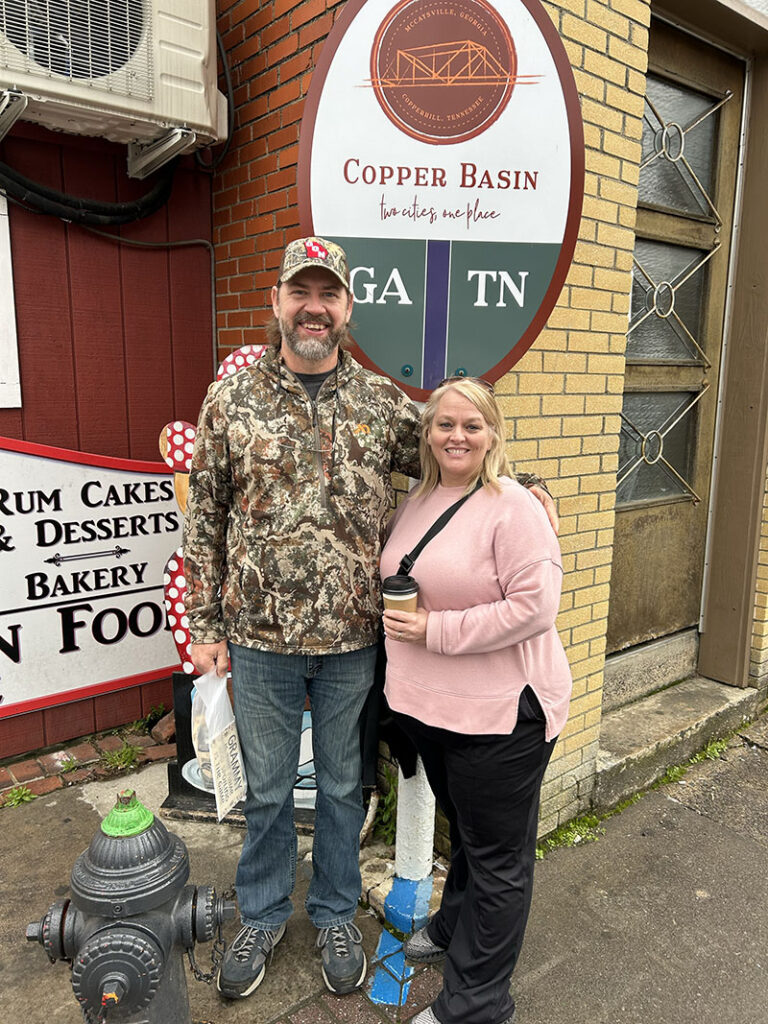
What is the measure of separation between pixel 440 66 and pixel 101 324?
1.99 metres

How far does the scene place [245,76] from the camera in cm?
325

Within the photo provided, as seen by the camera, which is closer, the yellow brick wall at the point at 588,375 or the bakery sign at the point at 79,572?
the yellow brick wall at the point at 588,375

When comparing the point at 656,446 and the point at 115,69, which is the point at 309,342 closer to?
the point at 115,69

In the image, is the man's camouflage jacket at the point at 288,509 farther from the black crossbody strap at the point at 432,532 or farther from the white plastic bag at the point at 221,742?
the black crossbody strap at the point at 432,532

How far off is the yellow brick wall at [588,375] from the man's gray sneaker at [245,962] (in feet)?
4.24

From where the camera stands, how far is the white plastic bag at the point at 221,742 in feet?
7.13

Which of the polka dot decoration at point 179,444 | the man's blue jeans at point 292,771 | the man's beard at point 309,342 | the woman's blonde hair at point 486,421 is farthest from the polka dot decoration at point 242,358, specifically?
the man's blue jeans at point 292,771

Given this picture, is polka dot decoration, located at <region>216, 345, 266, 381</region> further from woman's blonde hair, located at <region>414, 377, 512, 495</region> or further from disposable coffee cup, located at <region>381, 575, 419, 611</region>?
disposable coffee cup, located at <region>381, 575, 419, 611</region>

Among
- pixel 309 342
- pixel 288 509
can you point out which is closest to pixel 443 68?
pixel 309 342

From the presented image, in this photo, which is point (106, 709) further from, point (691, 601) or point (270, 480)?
point (691, 601)

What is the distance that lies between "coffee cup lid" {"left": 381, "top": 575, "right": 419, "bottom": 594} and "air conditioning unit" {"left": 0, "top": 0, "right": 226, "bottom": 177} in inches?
85.4

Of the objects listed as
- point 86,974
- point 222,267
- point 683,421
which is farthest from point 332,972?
point 683,421

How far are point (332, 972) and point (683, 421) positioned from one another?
3221 millimetres

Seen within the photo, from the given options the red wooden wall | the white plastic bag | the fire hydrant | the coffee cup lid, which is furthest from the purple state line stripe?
the red wooden wall
